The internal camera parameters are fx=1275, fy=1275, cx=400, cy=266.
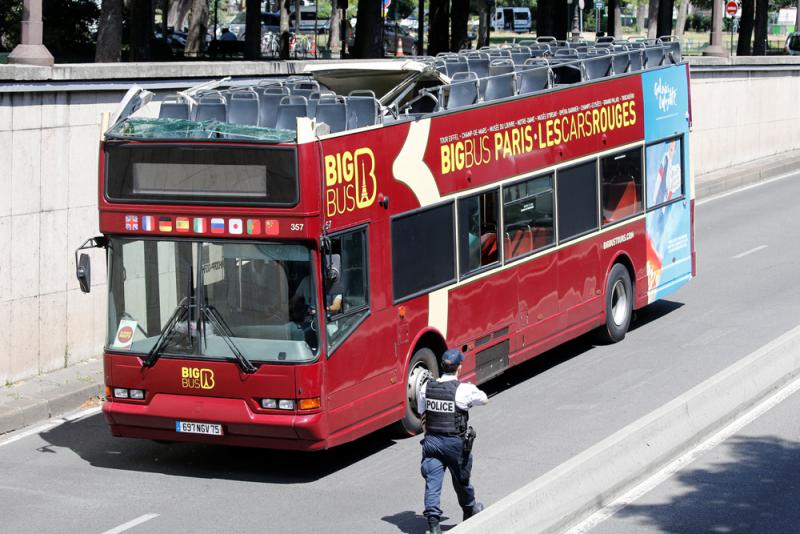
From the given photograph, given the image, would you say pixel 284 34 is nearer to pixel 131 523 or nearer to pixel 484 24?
pixel 484 24

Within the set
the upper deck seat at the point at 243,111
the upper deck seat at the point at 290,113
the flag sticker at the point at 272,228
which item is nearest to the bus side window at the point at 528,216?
the upper deck seat at the point at 290,113

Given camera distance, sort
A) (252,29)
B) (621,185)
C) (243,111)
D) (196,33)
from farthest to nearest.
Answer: (196,33)
(252,29)
(621,185)
(243,111)

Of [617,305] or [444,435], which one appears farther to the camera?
[617,305]

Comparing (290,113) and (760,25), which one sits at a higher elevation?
(760,25)

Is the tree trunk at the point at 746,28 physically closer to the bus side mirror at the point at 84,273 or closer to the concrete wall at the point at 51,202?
the concrete wall at the point at 51,202

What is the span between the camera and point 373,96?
11.9 metres

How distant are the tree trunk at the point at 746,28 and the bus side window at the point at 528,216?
4181cm

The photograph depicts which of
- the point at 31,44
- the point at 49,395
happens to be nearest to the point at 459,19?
the point at 31,44

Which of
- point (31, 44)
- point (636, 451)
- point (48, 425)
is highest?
point (31, 44)

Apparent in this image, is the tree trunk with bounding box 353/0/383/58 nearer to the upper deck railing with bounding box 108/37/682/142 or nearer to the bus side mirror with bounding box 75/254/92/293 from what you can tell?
the upper deck railing with bounding box 108/37/682/142

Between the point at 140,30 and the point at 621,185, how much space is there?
2452 centimetres

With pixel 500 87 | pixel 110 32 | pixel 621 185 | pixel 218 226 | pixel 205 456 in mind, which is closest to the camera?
pixel 218 226

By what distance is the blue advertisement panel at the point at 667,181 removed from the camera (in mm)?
17391

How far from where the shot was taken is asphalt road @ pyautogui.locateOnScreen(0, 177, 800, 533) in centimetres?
1021
